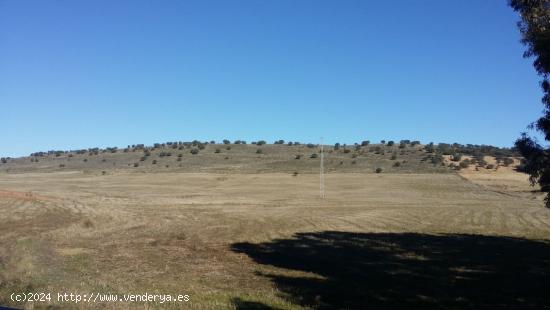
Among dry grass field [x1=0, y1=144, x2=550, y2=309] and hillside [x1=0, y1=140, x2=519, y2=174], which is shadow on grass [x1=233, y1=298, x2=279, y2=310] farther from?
hillside [x1=0, y1=140, x2=519, y2=174]

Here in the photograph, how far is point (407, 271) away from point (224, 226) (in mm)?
13926

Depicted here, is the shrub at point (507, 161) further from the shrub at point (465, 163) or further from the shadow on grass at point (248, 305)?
the shadow on grass at point (248, 305)

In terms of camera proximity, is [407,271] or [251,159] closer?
[407,271]

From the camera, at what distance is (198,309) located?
1008 centimetres

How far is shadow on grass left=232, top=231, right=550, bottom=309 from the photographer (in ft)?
40.0

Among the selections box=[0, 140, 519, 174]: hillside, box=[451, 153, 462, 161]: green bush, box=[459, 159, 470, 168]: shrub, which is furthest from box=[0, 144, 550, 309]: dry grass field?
box=[451, 153, 462, 161]: green bush

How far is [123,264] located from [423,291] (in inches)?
327

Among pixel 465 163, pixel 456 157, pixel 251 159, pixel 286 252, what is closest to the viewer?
pixel 286 252

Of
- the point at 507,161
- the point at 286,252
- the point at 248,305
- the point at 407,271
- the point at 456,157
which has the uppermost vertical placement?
the point at 456,157

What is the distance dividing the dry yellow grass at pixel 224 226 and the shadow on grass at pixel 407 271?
0.76 ft

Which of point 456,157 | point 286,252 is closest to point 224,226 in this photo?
point 286,252

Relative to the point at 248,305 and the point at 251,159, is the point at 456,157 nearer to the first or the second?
the point at 251,159

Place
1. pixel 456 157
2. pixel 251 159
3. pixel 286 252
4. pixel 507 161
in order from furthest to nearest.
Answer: pixel 251 159
pixel 456 157
pixel 507 161
pixel 286 252

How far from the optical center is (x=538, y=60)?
20266 mm
